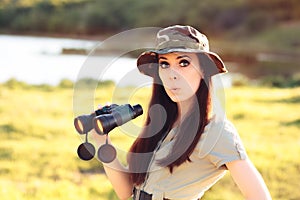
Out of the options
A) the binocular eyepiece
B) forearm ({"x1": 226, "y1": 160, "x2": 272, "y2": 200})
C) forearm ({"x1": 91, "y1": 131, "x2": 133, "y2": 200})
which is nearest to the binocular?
the binocular eyepiece

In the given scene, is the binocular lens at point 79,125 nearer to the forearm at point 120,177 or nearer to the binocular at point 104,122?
the binocular at point 104,122

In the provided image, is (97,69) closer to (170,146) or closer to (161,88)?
(161,88)

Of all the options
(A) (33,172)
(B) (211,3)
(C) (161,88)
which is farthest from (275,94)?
(B) (211,3)

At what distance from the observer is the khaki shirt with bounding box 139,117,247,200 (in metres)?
1.85

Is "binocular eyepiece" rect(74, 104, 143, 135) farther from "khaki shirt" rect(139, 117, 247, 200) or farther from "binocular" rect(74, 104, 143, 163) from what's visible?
"khaki shirt" rect(139, 117, 247, 200)

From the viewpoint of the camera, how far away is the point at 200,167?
76.1 inches

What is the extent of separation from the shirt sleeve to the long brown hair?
3.3 inches

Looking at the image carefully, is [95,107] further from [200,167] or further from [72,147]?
[72,147]

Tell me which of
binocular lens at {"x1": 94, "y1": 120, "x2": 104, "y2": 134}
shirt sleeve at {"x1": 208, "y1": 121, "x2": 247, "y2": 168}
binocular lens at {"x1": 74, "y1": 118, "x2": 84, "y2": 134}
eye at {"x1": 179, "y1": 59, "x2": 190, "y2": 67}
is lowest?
shirt sleeve at {"x1": 208, "y1": 121, "x2": 247, "y2": 168}

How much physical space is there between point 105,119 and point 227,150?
39 centimetres

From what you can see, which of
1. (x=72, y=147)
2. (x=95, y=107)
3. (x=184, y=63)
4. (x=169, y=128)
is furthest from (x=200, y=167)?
(x=72, y=147)

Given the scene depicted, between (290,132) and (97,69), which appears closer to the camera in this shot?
(97,69)

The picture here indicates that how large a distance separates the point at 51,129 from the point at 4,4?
3483cm

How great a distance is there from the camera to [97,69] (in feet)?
6.81
